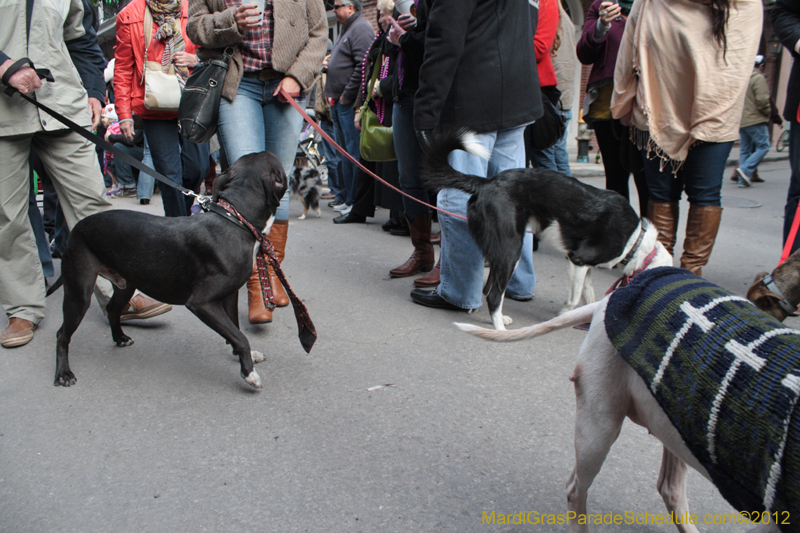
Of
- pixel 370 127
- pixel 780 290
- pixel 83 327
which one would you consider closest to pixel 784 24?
pixel 780 290

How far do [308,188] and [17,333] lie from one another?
441cm

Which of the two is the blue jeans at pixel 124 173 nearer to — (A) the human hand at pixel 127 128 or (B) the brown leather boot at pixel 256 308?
(A) the human hand at pixel 127 128

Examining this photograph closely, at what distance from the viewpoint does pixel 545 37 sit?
462 cm

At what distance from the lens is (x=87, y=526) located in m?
1.87

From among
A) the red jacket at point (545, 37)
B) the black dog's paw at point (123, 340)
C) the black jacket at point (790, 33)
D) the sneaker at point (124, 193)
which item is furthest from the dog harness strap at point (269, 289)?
the sneaker at point (124, 193)

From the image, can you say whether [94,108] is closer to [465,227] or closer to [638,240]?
[465,227]

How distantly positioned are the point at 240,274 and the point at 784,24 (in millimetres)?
3530

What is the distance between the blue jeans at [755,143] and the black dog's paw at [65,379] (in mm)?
10043

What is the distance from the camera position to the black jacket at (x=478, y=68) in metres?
3.24

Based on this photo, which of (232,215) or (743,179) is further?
(743,179)

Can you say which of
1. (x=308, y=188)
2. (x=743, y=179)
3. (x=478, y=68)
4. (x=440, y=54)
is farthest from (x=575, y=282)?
(x=743, y=179)

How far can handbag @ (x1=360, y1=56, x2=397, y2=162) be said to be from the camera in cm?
454

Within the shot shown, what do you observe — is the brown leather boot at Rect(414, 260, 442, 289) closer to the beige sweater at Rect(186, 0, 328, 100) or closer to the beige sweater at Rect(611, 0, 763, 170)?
the beige sweater at Rect(186, 0, 328, 100)

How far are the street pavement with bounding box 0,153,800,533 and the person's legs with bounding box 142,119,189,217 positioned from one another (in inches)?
37.2
